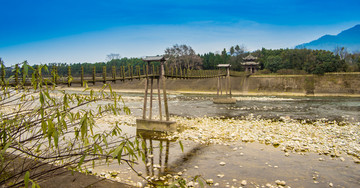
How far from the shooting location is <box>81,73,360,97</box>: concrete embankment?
50.1 meters

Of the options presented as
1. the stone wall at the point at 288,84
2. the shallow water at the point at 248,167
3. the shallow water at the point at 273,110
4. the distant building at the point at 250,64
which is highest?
the distant building at the point at 250,64

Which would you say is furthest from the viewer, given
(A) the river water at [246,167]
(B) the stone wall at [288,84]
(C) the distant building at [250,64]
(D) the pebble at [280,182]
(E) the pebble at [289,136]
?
(C) the distant building at [250,64]

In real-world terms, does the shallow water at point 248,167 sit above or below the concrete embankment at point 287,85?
below

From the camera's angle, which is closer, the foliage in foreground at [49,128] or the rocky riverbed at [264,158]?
the foliage in foreground at [49,128]

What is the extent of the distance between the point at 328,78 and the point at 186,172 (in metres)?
54.0

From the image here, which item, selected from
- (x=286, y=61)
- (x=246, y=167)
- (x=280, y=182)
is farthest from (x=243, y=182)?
(x=286, y=61)

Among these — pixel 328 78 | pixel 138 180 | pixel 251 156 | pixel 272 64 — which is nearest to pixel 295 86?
pixel 328 78

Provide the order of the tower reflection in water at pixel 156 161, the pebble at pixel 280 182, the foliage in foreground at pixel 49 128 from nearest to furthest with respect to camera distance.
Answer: the foliage in foreground at pixel 49 128 → the pebble at pixel 280 182 → the tower reflection in water at pixel 156 161

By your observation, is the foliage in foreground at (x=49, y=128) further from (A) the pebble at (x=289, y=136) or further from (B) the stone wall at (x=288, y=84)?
(B) the stone wall at (x=288, y=84)

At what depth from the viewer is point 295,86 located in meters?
54.9

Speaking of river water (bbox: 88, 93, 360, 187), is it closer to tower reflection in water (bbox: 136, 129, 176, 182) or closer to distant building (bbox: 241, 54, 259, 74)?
tower reflection in water (bbox: 136, 129, 176, 182)

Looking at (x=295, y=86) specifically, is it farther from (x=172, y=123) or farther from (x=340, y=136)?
(x=172, y=123)

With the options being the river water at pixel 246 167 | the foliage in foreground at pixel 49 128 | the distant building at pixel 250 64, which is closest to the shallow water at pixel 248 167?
the river water at pixel 246 167

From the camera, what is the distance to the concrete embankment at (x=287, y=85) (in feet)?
164
